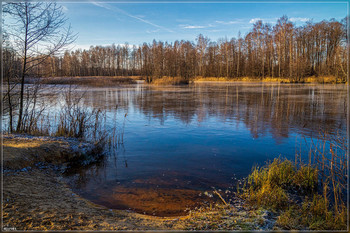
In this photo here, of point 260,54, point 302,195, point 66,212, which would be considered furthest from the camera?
point 260,54

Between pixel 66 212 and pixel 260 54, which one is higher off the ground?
pixel 260 54

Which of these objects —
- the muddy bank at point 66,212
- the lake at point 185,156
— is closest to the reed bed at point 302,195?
the muddy bank at point 66,212

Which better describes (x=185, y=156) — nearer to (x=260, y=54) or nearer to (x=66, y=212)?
(x=66, y=212)

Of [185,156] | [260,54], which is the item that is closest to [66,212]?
[185,156]

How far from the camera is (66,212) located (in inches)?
139

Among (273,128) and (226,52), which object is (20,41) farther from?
(226,52)

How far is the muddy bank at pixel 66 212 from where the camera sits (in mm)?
3148

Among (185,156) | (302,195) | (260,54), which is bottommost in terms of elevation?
(302,195)

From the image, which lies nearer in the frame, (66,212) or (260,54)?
(66,212)

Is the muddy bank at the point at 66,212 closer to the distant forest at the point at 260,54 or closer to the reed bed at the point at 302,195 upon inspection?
the reed bed at the point at 302,195

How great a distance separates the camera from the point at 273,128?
10461 mm

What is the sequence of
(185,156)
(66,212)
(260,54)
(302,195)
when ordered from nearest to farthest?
(66,212) < (302,195) < (185,156) < (260,54)

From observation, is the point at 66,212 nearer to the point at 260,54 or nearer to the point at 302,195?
the point at 302,195

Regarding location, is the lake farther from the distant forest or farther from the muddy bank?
the distant forest
